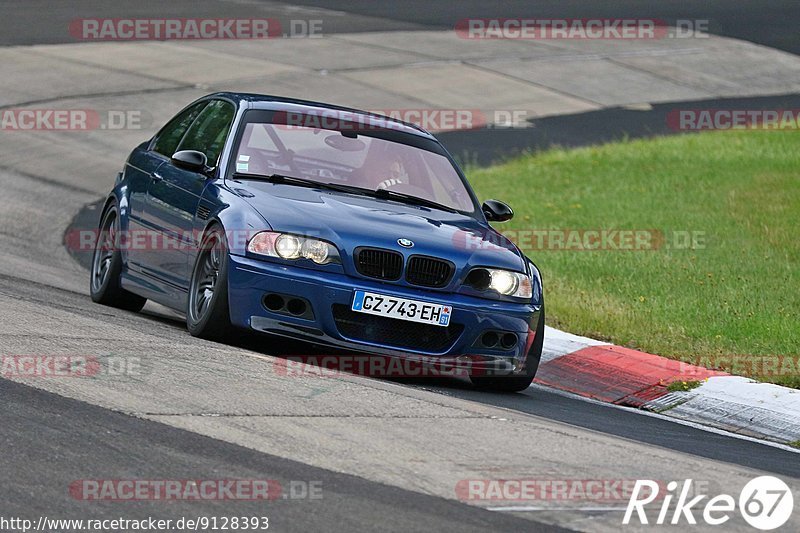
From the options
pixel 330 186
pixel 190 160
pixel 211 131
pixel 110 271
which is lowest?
pixel 110 271

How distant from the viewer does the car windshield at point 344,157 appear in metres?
9.44

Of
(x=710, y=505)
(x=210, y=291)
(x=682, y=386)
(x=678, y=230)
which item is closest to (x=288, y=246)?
(x=210, y=291)

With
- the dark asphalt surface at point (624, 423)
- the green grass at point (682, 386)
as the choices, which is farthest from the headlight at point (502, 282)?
the green grass at point (682, 386)

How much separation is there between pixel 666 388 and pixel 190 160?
3.36 meters

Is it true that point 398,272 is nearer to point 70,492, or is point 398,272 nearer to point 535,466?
point 535,466

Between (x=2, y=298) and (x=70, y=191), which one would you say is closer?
(x=2, y=298)

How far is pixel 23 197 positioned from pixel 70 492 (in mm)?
11111

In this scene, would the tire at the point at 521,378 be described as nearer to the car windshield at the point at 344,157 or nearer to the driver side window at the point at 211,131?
the car windshield at the point at 344,157

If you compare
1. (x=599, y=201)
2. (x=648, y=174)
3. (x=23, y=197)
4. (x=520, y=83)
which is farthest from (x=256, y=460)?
(x=520, y=83)

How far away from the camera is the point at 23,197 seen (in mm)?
16188

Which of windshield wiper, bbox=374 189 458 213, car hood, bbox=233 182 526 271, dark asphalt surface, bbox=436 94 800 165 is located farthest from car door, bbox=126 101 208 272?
dark asphalt surface, bbox=436 94 800 165

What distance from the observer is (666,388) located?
986 centimetres

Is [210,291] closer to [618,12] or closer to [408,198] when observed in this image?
[408,198]

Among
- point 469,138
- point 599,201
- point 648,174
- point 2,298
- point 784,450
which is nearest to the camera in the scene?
point 784,450
